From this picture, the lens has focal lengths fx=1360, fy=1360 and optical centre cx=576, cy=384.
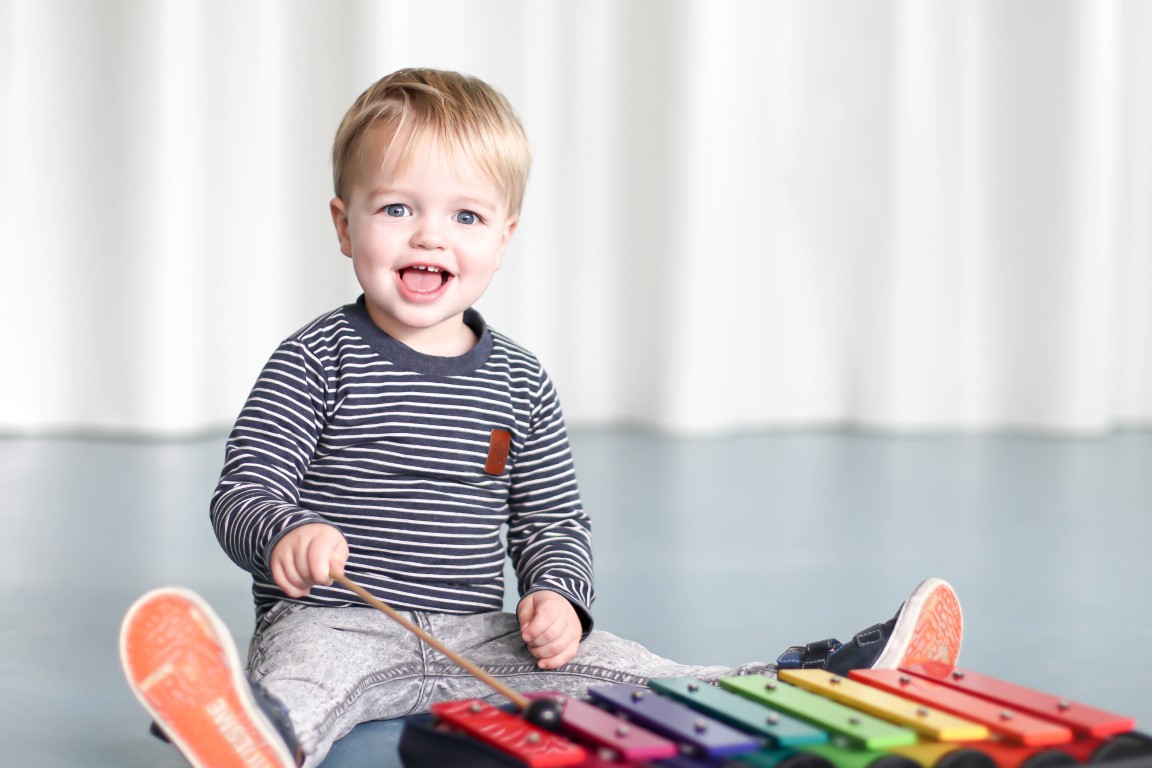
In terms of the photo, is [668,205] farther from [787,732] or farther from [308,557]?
[787,732]

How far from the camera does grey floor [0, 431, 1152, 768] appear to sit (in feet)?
3.99

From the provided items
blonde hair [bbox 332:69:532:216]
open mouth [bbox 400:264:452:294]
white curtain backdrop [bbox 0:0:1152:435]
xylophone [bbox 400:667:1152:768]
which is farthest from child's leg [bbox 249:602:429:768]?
white curtain backdrop [bbox 0:0:1152:435]

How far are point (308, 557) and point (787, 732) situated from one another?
0.36 m

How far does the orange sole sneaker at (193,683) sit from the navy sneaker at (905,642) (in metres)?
0.46

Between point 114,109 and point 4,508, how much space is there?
3.30 ft

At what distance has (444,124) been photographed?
46.3 inches

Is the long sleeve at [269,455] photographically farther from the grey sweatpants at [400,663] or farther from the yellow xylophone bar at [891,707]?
the yellow xylophone bar at [891,707]

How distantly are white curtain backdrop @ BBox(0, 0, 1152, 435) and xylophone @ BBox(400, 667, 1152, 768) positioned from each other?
190cm

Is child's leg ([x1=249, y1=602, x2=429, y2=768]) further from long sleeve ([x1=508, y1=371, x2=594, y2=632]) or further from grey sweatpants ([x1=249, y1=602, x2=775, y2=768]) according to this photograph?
long sleeve ([x1=508, y1=371, x2=594, y2=632])

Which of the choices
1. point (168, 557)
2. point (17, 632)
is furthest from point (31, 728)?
point (168, 557)

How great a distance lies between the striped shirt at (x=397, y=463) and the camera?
45.2 inches

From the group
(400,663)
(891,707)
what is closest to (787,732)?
(891,707)

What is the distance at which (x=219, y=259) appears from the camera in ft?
9.04

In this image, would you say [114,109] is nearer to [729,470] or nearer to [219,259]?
[219,259]
